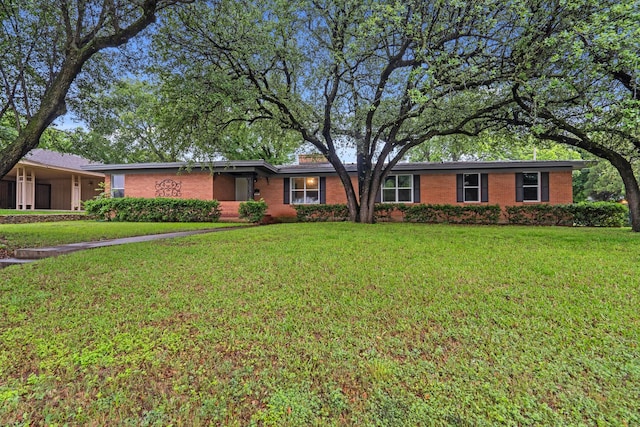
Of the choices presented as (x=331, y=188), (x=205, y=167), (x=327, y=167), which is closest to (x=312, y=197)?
(x=331, y=188)

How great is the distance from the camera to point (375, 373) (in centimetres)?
229

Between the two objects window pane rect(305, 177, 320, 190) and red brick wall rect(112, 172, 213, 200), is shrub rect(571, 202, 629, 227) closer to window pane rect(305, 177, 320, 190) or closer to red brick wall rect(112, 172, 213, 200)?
window pane rect(305, 177, 320, 190)

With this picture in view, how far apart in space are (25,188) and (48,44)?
15.6 m

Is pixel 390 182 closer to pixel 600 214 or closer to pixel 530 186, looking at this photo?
pixel 530 186

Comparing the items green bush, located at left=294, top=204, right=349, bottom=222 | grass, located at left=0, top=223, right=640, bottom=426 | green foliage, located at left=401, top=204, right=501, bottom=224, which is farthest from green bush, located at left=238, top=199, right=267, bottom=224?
grass, located at left=0, top=223, right=640, bottom=426

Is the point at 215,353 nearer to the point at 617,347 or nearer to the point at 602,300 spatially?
the point at 617,347

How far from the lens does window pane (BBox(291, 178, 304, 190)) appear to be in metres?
17.1

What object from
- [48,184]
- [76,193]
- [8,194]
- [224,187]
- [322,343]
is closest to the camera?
[322,343]

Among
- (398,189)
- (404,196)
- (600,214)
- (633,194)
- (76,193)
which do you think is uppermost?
(76,193)

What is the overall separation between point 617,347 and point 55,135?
1386 cm

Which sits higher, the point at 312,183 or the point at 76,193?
the point at 312,183

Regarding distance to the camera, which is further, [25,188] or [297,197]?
[25,188]

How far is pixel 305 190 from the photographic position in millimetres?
17078

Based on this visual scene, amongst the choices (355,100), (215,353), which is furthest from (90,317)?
(355,100)
